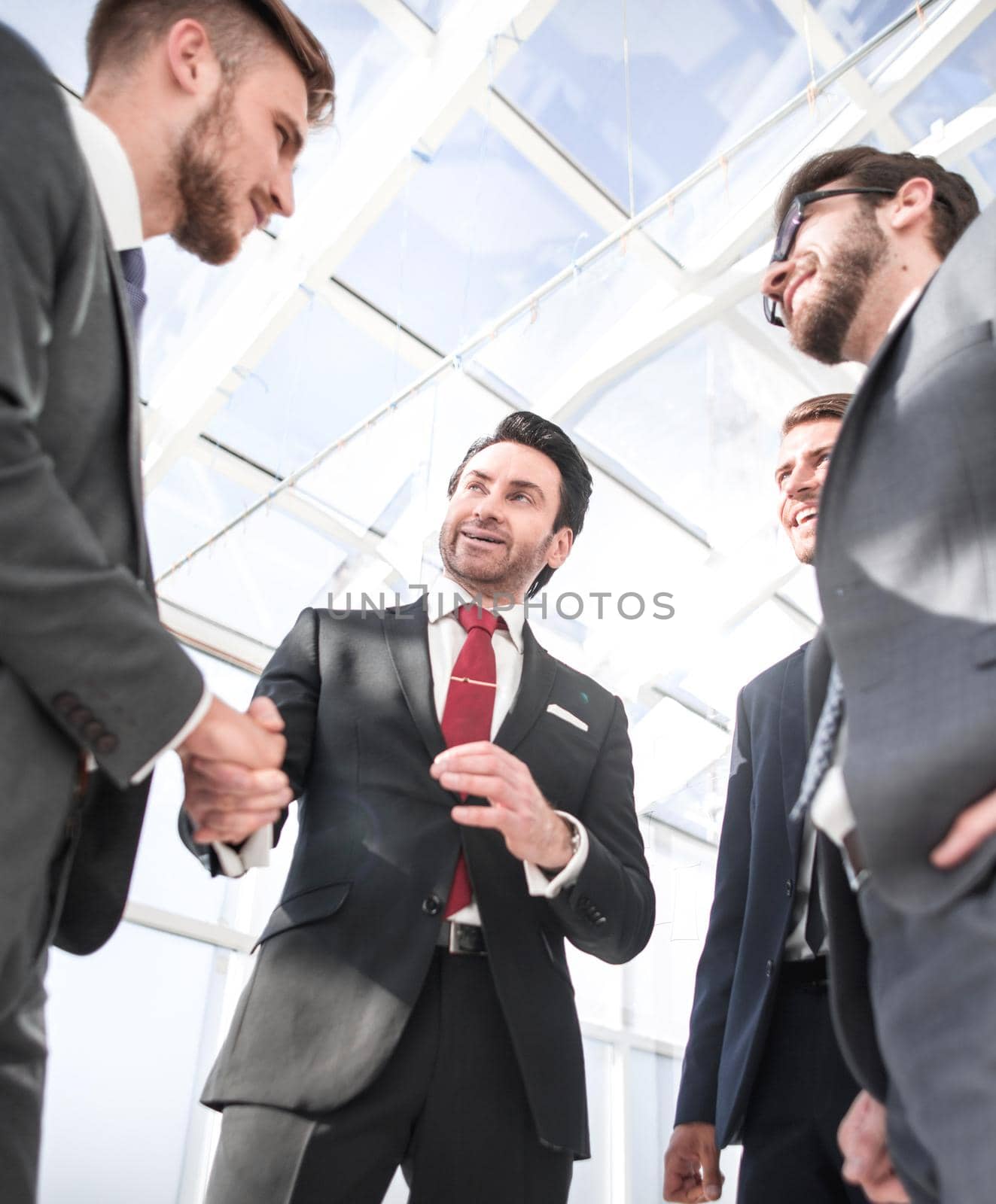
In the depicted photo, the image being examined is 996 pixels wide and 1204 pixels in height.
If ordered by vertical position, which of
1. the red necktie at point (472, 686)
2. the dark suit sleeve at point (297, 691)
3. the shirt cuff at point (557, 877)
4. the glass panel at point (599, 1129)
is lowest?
the glass panel at point (599, 1129)

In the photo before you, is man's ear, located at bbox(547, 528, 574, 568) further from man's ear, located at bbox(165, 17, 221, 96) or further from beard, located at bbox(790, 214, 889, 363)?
man's ear, located at bbox(165, 17, 221, 96)

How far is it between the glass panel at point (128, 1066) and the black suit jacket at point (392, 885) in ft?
15.4

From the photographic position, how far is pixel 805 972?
189 centimetres

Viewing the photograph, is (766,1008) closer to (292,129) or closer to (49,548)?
(49,548)

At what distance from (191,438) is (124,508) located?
612 centimetres

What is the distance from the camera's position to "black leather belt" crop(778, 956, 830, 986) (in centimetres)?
187

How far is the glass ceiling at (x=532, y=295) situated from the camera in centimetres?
561

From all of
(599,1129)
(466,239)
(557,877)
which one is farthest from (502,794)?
(599,1129)

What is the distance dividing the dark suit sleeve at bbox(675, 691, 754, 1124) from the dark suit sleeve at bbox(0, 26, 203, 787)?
4.29ft

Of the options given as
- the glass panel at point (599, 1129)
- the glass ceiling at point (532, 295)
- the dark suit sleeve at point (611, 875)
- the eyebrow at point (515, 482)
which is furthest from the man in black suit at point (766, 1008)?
the glass panel at point (599, 1129)

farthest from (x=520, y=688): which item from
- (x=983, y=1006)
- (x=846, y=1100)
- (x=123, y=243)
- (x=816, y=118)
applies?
(x=816, y=118)

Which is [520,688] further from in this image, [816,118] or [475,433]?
[475,433]

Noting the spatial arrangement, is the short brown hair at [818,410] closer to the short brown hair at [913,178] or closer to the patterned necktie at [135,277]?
the short brown hair at [913,178]

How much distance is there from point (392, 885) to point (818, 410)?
5.73 feet
